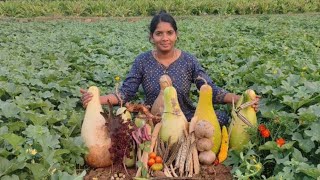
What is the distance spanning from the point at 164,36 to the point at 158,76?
41 cm

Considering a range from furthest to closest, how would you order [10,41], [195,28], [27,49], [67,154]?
1. [195,28]
2. [10,41]
3. [27,49]
4. [67,154]

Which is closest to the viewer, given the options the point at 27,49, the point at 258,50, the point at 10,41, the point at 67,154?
the point at 67,154

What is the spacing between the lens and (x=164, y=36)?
4625 mm

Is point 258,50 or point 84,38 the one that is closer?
point 258,50

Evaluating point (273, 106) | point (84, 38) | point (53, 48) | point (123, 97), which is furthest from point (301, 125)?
point (84, 38)

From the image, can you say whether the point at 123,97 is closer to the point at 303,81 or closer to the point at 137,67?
the point at 137,67

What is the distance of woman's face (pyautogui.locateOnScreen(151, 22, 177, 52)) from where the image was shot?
4625 millimetres

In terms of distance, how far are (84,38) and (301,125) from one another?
747cm

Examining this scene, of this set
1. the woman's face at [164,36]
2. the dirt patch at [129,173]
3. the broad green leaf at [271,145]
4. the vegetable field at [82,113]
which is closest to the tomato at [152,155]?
the dirt patch at [129,173]

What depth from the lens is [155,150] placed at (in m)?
3.87

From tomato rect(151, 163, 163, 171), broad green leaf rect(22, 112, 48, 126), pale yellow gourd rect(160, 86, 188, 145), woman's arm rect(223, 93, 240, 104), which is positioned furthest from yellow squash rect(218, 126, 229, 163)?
broad green leaf rect(22, 112, 48, 126)

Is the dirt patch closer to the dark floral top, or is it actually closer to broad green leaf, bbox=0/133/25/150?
broad green leaf, bbox=0/133/25/150

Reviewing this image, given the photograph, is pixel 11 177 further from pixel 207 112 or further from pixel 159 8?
pixel 159 8

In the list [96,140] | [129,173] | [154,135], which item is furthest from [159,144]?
[96,140]
